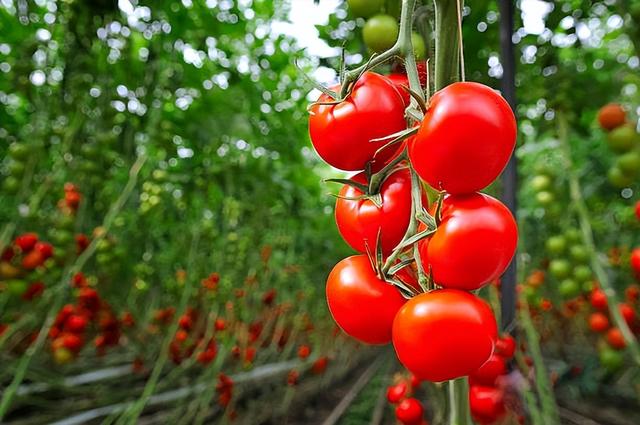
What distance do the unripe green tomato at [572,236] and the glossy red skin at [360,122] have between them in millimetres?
1137

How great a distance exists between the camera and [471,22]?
85 centimetres

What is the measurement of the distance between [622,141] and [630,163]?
5 centimetres

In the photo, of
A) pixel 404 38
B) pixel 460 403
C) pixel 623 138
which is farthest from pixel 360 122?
pixel 623 138

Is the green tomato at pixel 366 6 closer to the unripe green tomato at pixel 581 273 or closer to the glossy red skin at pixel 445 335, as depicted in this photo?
the glossy red skin at pixel 445 335

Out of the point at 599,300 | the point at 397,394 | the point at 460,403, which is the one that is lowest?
Result: the point at 599,300

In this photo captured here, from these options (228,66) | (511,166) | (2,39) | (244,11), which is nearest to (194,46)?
(228,66)

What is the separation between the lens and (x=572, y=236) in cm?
134

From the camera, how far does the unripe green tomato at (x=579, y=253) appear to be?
1322 millimetres

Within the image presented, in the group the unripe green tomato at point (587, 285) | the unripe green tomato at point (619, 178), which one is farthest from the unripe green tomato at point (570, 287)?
the unripe green tomato at point (619, 178)

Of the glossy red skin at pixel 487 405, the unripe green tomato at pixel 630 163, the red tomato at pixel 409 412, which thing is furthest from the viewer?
the unripe green tomato at pixel 630 163

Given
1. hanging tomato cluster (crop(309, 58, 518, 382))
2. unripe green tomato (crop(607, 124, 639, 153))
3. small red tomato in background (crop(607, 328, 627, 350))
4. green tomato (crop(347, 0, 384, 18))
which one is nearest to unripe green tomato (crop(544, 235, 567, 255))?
small red tomato in background (crop(607, 328, 627, 350))

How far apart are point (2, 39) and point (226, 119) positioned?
69 cm

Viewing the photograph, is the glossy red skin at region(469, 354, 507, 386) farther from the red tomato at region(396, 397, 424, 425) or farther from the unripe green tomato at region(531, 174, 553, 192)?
the unripe green tomato at region(531, 174, 553, 192)

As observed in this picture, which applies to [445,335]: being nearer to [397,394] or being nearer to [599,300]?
[397,394]
